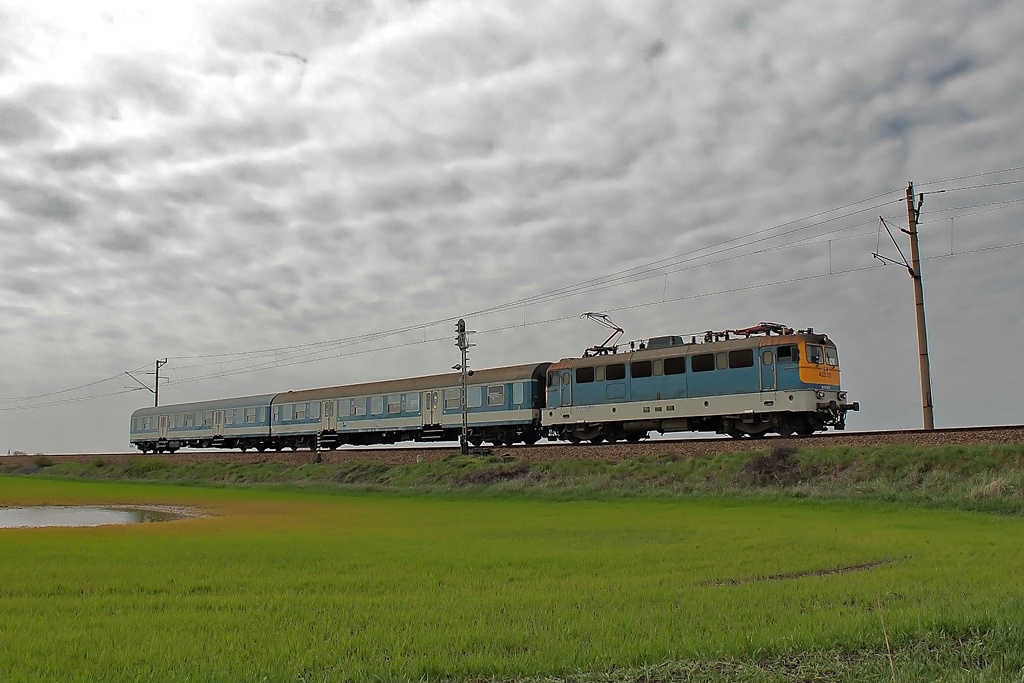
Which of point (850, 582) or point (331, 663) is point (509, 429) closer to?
point (850, 582)

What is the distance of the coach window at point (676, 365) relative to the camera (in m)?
33.0

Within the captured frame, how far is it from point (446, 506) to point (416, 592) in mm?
15842

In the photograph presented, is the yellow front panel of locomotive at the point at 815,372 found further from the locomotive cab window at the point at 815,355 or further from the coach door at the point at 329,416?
the coach door at the point at 329,416

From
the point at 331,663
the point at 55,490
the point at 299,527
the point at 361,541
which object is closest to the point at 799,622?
Answer: the point at 331,663

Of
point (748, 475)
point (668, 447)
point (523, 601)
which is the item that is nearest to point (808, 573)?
point (523, 601)

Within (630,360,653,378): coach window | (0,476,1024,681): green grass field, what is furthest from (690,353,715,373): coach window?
(0,476,1024,681): green grass field

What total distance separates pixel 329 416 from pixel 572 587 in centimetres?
4239

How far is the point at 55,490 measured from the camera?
41625 millimetres

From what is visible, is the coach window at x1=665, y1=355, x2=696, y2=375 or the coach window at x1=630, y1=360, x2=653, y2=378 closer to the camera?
the coach window at x1=665, y1=355, x2=696, y2=375

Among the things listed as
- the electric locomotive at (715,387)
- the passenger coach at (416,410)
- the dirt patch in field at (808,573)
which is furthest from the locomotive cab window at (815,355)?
the dirt patch in field at (808,573)

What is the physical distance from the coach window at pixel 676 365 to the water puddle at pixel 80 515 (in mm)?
18179

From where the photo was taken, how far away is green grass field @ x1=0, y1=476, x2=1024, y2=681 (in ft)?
24.4

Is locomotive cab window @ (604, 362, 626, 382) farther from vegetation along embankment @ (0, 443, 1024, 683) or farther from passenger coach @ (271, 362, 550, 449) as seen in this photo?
vegetation along embankment @ (0, 443, 1024, 683)

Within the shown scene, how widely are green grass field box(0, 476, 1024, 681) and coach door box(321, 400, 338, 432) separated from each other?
31.8 metres
